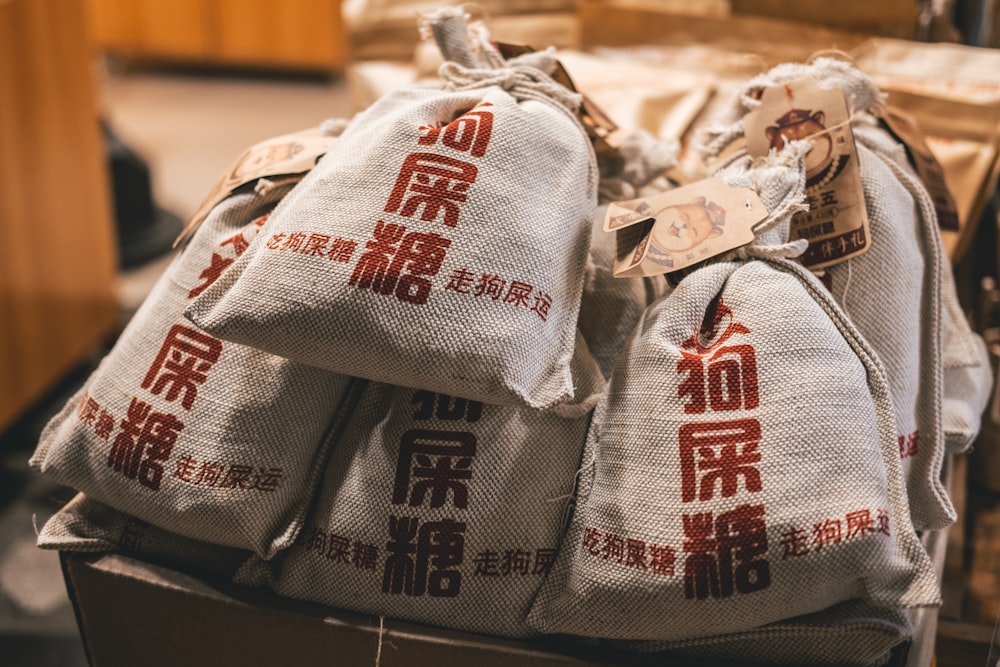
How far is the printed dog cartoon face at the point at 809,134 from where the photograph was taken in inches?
32.7

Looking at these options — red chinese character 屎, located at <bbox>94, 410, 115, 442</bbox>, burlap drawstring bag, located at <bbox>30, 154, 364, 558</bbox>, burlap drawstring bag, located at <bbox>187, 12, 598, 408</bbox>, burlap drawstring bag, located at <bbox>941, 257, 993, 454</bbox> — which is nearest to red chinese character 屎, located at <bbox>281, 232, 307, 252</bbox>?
burlap drawstring bag, located at <bbox>187, 12, 598, 408</bbox>

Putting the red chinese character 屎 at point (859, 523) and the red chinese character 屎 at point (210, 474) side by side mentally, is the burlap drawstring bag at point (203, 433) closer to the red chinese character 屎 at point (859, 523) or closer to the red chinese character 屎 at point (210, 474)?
the red chinese character 屎 at point (210, 474)

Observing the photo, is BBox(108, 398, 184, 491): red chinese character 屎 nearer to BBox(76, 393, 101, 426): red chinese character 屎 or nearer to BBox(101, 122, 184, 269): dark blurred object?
BBox(76, 393, 101, 426): red chinese character 屎

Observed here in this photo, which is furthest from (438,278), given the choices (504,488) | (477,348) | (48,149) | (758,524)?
(48,149)

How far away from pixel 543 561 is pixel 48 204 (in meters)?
1.60

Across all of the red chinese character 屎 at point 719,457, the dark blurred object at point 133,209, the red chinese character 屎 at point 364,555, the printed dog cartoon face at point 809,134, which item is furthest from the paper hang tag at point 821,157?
the dark blurred object at point 133,209

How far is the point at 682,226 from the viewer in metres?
0.78

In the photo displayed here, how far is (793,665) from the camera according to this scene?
2.29ft

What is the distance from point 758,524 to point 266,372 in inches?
15.2

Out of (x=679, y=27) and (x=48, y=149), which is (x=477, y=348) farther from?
(x=48, y=149)

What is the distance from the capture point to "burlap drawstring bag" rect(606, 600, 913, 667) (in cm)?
68

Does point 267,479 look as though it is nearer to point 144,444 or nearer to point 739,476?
point 144,444

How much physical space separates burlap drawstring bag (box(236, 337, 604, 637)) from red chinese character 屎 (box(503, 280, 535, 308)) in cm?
10

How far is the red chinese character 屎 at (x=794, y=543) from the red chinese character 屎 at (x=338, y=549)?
32 centimetres
